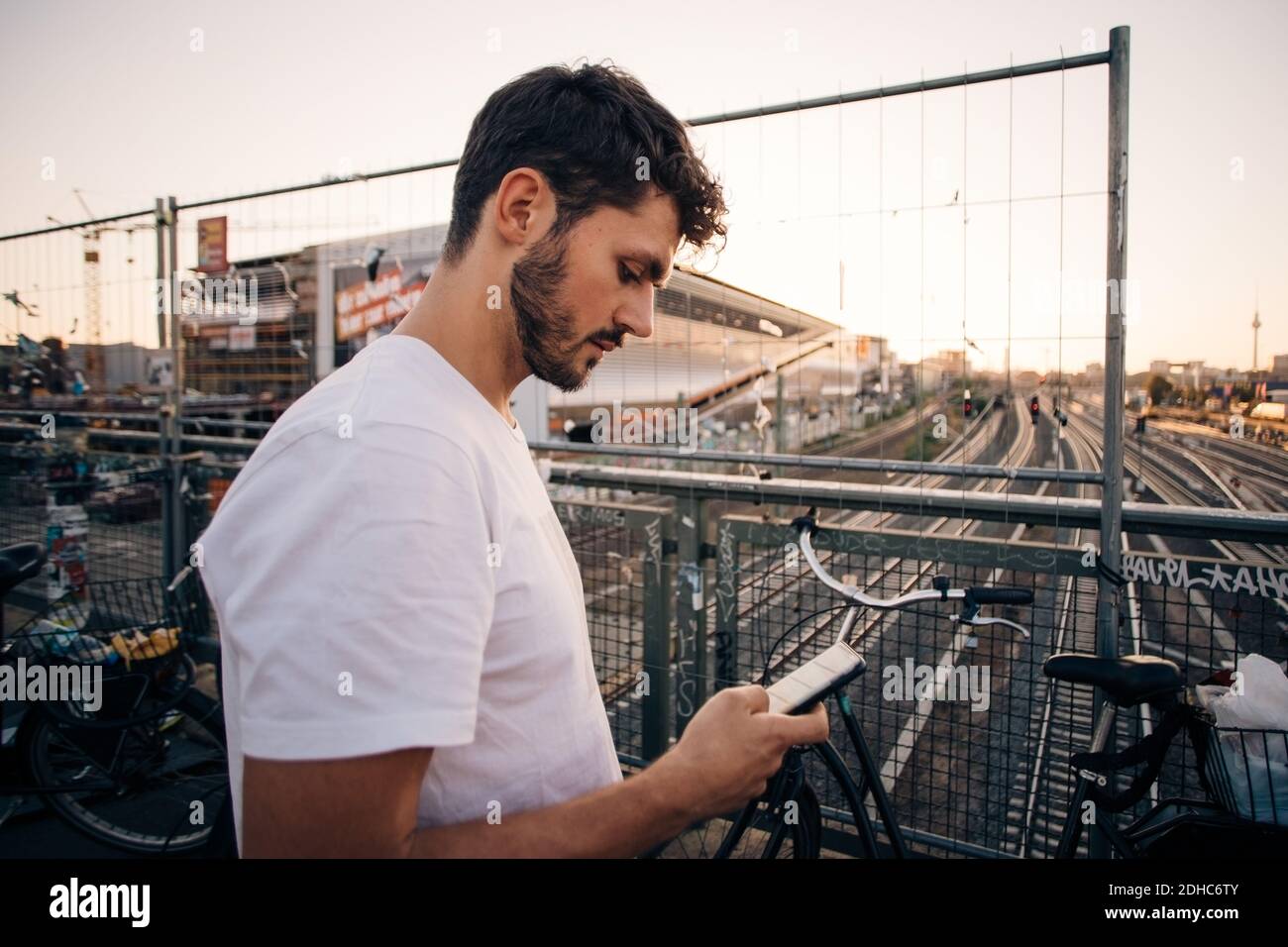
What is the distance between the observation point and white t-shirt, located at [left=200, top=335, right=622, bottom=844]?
85 centimetres

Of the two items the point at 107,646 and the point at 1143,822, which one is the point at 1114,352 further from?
the point at 107,646

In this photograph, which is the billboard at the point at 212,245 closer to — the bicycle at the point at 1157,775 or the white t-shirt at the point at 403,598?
the white t-shirt at the point at 403,598

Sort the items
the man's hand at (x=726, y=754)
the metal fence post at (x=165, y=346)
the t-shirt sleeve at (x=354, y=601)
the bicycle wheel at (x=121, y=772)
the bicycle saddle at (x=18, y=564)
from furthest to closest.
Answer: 1. the metal fence post at (x=165, y=346)
2. the bicycle wheel at (x=121, y=772)
3. the bicycle saddle at (x=18, y=564)
4. the man's hand at (x=726, y=754)
5. the t-shirt sleeve at (x=354, y=601)

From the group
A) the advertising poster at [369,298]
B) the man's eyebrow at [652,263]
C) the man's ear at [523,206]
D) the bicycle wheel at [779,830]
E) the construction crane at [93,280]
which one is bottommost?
the bicycle wheel at [779,830]

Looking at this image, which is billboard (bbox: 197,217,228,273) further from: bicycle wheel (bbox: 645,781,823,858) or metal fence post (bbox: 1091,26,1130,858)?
metal fence post (bbox: 1091,26,1130,858)

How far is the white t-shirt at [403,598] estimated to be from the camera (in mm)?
849

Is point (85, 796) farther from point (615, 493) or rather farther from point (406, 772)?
point (406, 772)

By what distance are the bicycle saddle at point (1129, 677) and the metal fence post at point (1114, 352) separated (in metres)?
0.36

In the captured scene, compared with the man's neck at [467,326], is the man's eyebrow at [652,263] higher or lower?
higher

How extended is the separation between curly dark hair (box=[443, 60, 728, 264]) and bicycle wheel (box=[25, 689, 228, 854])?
9.78 feet

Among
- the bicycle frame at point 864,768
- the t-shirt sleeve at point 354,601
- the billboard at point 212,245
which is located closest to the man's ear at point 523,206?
the t-shirt sleeve at point 354,601

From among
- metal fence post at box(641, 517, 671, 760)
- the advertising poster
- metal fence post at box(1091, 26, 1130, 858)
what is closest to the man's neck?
metal fence post at box(1091, 26, 1130, 858)
